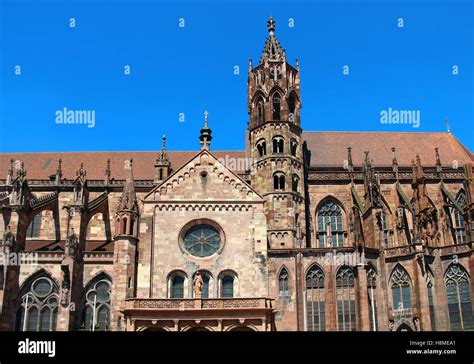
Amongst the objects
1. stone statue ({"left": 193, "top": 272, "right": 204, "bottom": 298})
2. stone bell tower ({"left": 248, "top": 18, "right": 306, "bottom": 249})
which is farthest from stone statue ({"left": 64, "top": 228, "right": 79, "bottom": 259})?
stone bell tower ({"left": 248, "top": 18, "right": 306, "bottom": 249})

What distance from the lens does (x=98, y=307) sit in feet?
106

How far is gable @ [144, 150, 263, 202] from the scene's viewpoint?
1261 inches

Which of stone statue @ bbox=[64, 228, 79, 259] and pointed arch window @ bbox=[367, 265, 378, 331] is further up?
stone statue @ bbox=[64, 228, 79, 259]

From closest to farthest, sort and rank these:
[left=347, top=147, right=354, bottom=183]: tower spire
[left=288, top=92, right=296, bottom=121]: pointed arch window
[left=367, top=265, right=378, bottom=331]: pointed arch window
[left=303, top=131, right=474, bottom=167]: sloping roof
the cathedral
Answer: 1. the cathedral
2. [left=367, top=265, right=378, bottom=331]: pointed arch window
3. [left=288, top=92, right=296, bottom=121]: pointed arch window
4. [left=347, top=147, right=354, bottom=183]: tower spire
5. [left=303, top=131, right=474, bottom=167]: sloping roof

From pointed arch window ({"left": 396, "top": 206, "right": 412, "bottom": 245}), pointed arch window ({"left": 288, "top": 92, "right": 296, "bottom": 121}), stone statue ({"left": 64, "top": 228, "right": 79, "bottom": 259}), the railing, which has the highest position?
pointed arch window ({"left": 288, "top": 92, "right": 296, "bottom": 121})

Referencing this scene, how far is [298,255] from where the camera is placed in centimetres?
3183

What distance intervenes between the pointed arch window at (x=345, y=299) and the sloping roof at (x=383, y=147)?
36.8 ft

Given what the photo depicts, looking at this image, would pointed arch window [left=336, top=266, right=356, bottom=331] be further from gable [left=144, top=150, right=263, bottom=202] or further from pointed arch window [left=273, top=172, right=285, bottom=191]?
pointed arch window [left=273, top=172, right=285, bottom=191]

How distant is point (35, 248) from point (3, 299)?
21.1 ft

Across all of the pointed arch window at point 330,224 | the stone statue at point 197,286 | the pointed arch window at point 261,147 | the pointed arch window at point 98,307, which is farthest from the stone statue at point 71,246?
the pointed arch window at point 330,224

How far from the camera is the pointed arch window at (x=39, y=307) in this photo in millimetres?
31734

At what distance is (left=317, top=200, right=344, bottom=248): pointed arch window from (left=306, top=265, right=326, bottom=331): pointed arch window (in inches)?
243

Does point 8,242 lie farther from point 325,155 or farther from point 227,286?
point 325,155

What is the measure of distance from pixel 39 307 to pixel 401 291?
20744 mm
